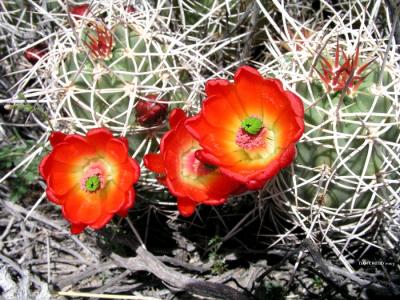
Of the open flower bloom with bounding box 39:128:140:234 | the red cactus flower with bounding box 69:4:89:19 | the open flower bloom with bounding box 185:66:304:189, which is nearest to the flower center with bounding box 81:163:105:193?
the open flower bloom with bounding box 39:128:140:234

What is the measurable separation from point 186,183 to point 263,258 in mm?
659

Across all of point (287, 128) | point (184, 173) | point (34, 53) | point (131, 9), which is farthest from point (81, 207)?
point (34, 53)

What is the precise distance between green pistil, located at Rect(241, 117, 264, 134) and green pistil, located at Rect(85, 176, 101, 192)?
0.47 m

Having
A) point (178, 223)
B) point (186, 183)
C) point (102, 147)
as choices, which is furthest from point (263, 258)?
point (102, 147)

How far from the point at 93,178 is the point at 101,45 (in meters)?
0.40

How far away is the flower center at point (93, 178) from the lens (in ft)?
5.34

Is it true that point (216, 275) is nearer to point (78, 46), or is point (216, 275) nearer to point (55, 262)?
point (55, 262)

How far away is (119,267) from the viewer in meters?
2.10

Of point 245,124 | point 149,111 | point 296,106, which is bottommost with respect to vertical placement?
point 149,111

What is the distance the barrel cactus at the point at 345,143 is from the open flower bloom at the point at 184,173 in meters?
0.24

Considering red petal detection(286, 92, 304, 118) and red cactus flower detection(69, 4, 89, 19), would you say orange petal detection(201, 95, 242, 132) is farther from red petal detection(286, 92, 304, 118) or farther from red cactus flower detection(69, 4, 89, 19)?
red cactus flower detection(69, 4, 89, 19)

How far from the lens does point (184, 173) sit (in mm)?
1589

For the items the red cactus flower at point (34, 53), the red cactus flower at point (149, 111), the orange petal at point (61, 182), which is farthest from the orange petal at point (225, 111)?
the red cactus flower at point (34, 53)

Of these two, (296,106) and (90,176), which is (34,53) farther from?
(296,106)
